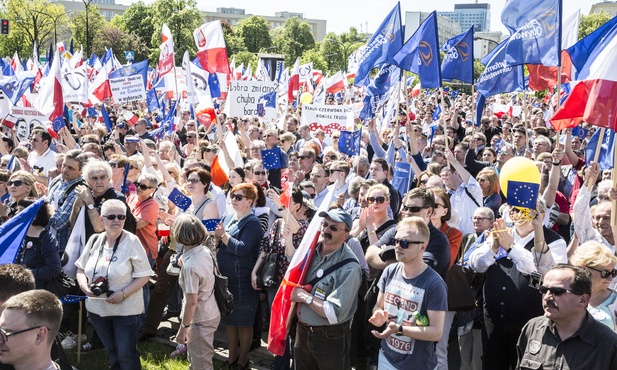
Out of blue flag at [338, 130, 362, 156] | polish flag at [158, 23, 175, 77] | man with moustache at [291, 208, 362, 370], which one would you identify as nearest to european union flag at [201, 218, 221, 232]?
man with moustache at [291, 208, 362, 370]

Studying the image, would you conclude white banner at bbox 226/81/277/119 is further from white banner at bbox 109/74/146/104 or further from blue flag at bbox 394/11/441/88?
blue flag at bbox 394/11/441/88

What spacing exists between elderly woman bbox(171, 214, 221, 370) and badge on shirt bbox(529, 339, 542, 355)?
2.63m

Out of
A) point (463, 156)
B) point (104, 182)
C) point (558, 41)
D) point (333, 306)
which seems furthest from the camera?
point (463, 156)

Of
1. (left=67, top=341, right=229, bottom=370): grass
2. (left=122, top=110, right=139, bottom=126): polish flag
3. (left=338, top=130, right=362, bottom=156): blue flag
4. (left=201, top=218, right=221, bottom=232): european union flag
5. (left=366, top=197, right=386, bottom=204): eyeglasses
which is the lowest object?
(left=67, top=341, right=229, bottom=370): grass

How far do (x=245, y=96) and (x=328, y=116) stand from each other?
1.89m

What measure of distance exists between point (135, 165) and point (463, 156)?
4574mm

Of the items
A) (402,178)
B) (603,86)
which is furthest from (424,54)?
(603,86)

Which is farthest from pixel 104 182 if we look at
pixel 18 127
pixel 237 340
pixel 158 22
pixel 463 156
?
pixel 158 22

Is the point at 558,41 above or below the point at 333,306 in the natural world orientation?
above

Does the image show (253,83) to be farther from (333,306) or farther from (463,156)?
(333,306)

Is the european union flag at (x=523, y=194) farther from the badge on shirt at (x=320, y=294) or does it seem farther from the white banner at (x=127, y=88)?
the white banner at (x=127, y=88)

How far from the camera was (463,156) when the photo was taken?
361 inches

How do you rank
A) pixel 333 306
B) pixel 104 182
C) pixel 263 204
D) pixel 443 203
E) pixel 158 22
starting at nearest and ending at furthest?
pixel 333 306 → pixel 443 203 → pixel 104 182 → pixel 263 204 → pixel 158 22

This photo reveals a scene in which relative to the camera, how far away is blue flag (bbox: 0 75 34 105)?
12.3 m
